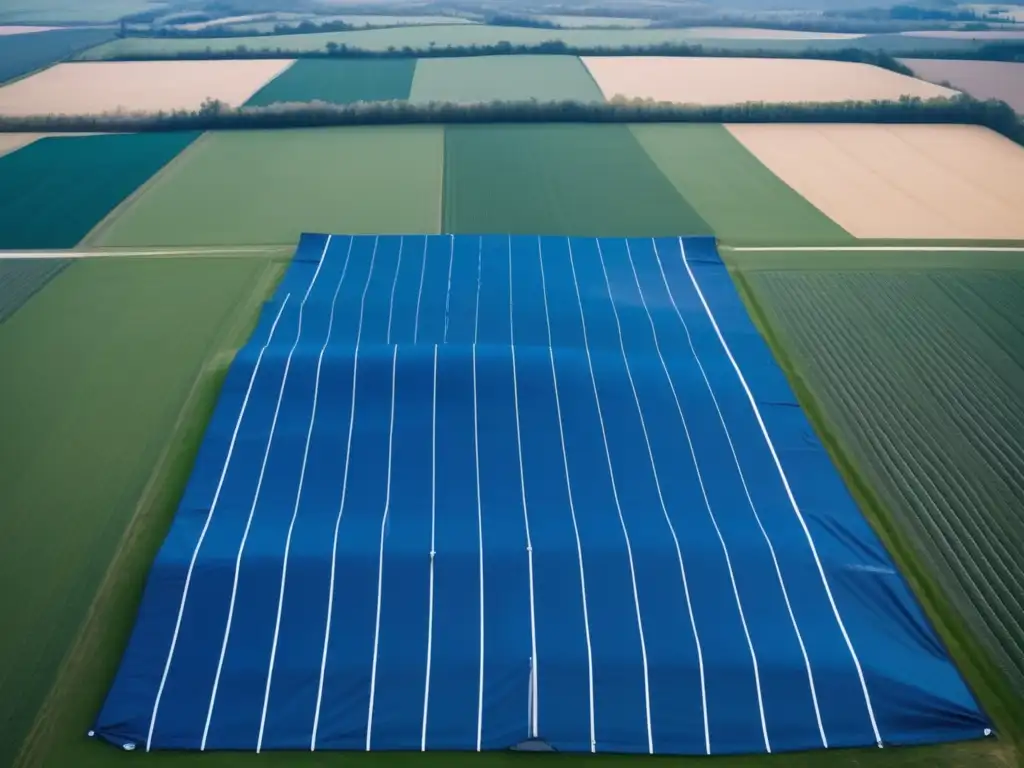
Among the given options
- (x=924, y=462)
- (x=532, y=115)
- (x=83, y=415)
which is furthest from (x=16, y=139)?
(x=924, y=462)

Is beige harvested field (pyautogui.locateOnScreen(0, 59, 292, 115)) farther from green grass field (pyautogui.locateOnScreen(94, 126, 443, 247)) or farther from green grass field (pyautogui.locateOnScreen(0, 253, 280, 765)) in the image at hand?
green grass field (pyautogui.locateOnScreen(0, 253, 280, 765))

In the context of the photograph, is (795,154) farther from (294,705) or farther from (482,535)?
(294,705)

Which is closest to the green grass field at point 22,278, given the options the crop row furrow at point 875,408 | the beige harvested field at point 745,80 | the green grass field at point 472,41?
the crop row furrow at point 875,408

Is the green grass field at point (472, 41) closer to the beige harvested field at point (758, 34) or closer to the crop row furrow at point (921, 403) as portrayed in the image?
the beige harvested field at point (758, 34)

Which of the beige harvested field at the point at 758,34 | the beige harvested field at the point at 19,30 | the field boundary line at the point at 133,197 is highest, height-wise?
the beige harvested field at the point at 758,34

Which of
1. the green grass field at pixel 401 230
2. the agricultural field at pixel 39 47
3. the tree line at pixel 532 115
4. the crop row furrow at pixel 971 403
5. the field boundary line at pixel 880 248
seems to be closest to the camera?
the green grass field at pixel 401 230

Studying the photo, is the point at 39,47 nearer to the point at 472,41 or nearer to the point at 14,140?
the point at 14,140
